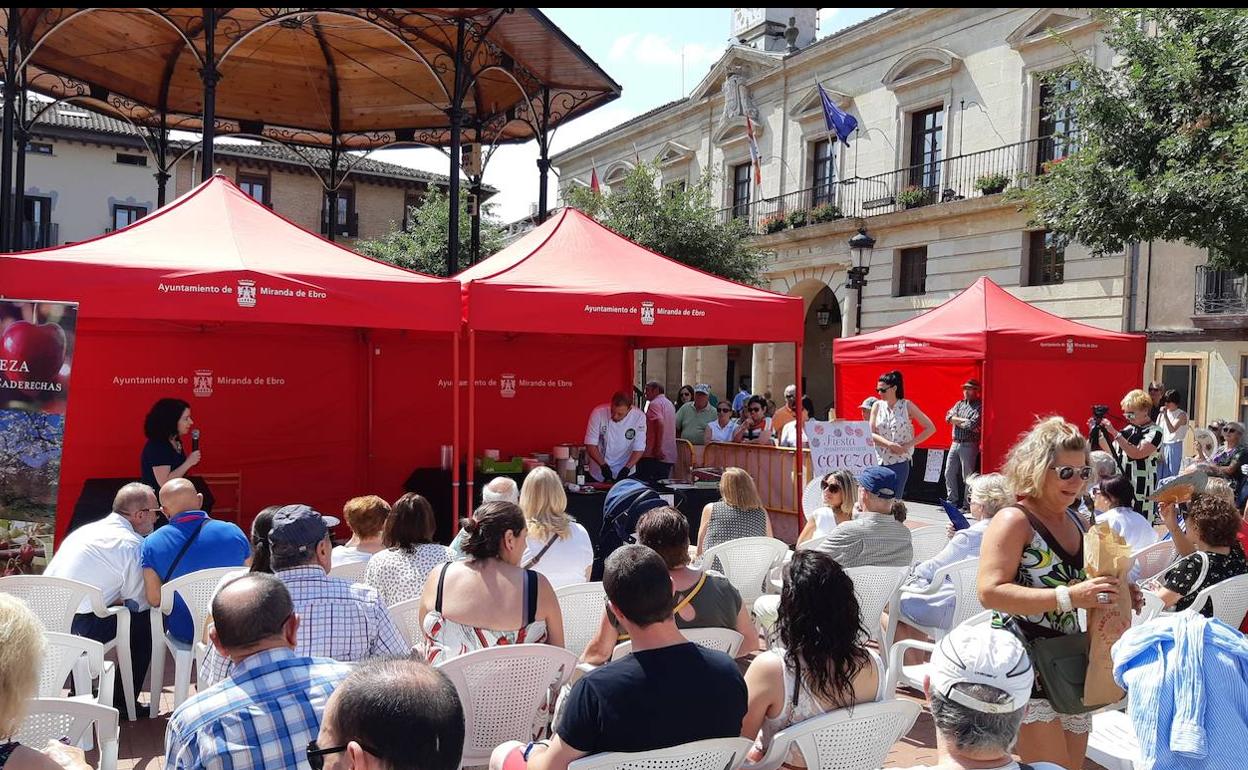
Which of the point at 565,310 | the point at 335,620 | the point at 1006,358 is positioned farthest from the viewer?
the point at 1006,358

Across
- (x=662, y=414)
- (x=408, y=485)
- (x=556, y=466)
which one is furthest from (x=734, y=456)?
(x=408, y=485)

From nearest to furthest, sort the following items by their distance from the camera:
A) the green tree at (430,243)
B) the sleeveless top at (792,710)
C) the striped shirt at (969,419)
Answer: the sleeveless top at (792,710)
the striped shirt at (969,419)
the green tree at (430,243)

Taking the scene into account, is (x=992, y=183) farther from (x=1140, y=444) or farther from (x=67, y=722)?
(x=67, y=722)

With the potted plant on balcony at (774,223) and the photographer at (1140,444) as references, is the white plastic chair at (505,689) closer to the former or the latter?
the photographer at (1140,444)

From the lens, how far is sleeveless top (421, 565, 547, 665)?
3699 mm

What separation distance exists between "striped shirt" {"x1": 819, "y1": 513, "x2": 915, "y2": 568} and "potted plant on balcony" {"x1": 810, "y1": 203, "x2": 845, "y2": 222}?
69.3 feet

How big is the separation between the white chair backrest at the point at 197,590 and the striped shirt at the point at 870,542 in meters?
3.09

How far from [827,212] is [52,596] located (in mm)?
23285

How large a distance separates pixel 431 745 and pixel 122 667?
351 cm

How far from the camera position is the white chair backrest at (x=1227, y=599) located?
428 centimetres

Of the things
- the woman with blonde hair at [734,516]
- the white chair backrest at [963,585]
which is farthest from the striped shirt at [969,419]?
the white chair backrest at [963,585]

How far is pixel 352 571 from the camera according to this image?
4.86 m

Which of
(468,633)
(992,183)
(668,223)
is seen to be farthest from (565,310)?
(992,183)

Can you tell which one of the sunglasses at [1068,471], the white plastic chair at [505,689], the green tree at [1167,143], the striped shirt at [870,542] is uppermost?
the green tree at [1167,143]
